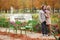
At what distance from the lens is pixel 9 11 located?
89.7 inches

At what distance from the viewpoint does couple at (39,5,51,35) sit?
7.29 ft

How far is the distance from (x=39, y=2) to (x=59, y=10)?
304 mm

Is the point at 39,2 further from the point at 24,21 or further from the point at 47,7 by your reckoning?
the point at 24,21

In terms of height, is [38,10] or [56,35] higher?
[38,10]

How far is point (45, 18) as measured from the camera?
2.23m

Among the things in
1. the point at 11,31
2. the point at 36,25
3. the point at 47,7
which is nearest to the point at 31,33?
the point at 36,25

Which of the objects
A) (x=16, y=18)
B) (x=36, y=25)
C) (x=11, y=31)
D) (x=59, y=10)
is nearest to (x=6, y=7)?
(x=16, y=18)

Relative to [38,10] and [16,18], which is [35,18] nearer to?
[38,10]

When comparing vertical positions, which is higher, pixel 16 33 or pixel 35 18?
pixel 35 18

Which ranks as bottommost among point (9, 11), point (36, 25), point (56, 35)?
point (56, 35)

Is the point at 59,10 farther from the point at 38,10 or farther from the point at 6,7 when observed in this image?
the point at 6,7

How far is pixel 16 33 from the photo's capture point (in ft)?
7.32

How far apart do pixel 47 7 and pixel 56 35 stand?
412mm

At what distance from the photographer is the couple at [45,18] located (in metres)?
2.22
